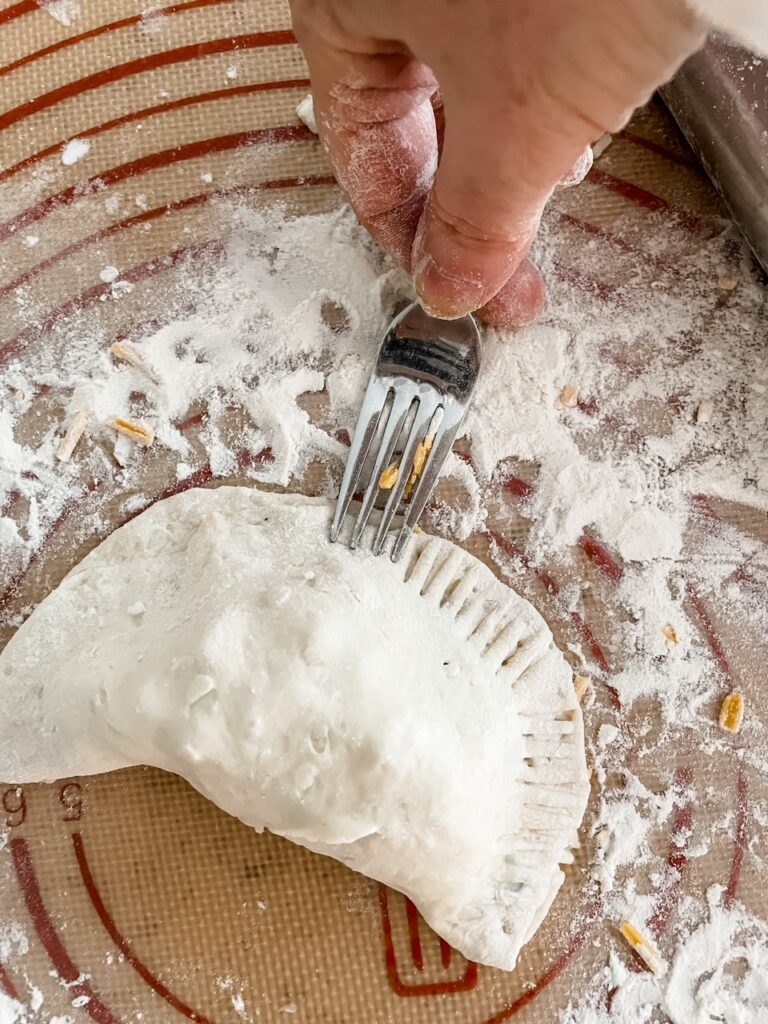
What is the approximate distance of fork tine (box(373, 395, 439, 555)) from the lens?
985 millimetres

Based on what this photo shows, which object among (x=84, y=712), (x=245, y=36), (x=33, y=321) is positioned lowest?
(x=84, y=712)

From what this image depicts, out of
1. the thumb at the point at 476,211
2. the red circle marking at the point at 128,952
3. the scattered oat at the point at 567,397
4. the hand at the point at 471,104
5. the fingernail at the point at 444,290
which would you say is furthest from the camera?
the scattered oat at the point at 567,397

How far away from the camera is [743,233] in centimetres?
108

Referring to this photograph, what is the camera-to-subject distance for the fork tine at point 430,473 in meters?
0.99

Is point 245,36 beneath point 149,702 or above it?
above

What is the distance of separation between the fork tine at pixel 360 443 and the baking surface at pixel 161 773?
69 millimetres

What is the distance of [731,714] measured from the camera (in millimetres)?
1018

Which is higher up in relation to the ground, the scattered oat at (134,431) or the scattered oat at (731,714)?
the scattered oat at (731,714)

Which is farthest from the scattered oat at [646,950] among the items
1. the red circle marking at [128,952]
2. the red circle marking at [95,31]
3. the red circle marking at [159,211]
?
the red circle marking at [95,31]

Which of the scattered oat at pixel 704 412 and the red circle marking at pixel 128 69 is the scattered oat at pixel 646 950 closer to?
the scattered oat at pixel 704 412

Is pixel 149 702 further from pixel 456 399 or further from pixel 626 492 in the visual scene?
pixel 626 492

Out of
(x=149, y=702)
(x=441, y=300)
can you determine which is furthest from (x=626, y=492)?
(x=149, y=702)

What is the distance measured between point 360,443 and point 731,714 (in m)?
0.54

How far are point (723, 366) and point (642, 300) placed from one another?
0.13m
